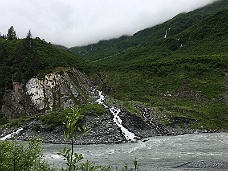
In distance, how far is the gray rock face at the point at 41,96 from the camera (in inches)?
3632

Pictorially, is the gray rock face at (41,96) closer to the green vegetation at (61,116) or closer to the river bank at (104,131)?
the green vegetation at (61,116)

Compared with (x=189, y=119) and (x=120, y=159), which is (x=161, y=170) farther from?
(x=189, y=119)

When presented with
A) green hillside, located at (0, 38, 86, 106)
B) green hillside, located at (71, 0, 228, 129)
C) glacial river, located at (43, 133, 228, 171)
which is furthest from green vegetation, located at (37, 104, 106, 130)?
green hillside, located at (0, 38, 86, 106)

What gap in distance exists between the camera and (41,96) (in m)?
93.6

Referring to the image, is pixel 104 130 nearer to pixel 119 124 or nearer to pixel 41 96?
pixel 119 124

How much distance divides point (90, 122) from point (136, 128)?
39.1ft

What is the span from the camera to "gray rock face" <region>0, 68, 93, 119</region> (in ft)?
303

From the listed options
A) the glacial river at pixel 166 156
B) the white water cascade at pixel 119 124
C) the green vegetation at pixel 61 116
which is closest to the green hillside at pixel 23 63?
the green vegetation at pixel 61 116

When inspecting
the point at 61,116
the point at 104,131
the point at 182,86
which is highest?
the point at 182,86

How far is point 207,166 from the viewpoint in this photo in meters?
35.3

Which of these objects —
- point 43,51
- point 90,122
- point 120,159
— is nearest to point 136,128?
point 90,122

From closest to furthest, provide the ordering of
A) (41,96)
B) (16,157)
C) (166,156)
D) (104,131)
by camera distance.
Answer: (16,157), (166,156), (104,131), (41,96)

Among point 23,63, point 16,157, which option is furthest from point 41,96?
point 16,157

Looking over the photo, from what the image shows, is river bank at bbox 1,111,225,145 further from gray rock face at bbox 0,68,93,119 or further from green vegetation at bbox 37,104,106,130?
gray rock face at bbox 0,68,93,119
